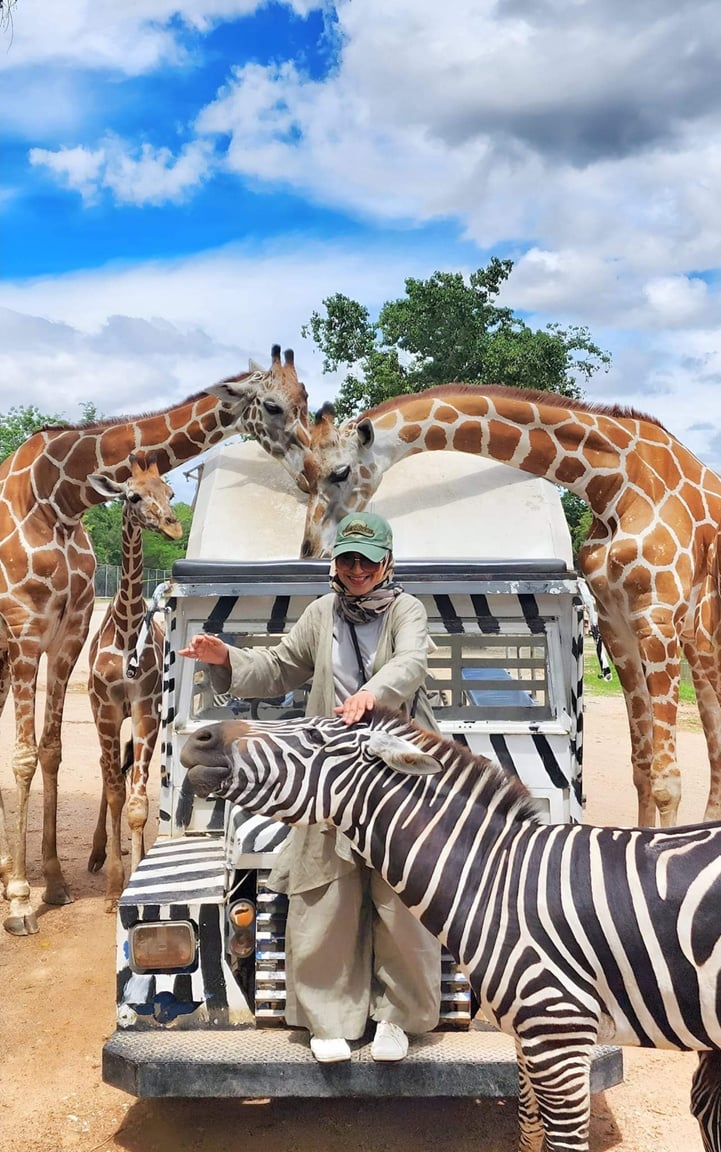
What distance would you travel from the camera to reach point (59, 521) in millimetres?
7109

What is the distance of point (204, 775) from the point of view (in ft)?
9.51

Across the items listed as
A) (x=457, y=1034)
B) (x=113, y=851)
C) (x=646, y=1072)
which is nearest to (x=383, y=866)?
(x=457, y=1034)

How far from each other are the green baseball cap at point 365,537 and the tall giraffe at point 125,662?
2751 millimetres

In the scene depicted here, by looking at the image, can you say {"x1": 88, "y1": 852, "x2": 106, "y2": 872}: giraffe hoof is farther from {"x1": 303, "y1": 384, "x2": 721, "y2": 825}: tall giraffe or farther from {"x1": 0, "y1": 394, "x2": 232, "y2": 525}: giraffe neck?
{"x1": 303, "y1": 384, "x2": 721, "y2": 825}: tall giraffe

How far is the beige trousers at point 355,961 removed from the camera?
3357mm

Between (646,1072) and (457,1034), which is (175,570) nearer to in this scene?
(457,1034)

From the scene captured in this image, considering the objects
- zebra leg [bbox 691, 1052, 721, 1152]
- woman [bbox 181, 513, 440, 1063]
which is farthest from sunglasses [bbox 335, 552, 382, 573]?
zebra leg [bbox 691, 1052, 721, 1152]

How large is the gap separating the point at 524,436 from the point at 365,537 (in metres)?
3.29

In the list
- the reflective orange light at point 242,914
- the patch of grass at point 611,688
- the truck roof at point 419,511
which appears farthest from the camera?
the patch of grass at point 611,688

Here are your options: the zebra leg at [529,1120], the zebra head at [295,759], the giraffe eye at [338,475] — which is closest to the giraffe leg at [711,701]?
the giraffe eye at [338,475]

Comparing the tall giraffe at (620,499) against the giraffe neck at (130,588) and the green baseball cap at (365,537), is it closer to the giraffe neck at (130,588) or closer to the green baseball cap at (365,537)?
the giraffe neck at (130,588)

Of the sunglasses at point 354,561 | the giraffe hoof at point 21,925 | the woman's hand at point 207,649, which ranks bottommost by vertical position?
the giraffe hoof at point 21,925

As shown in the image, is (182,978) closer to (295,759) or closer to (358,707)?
(295,759)

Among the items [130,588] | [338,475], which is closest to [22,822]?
[130,588]
